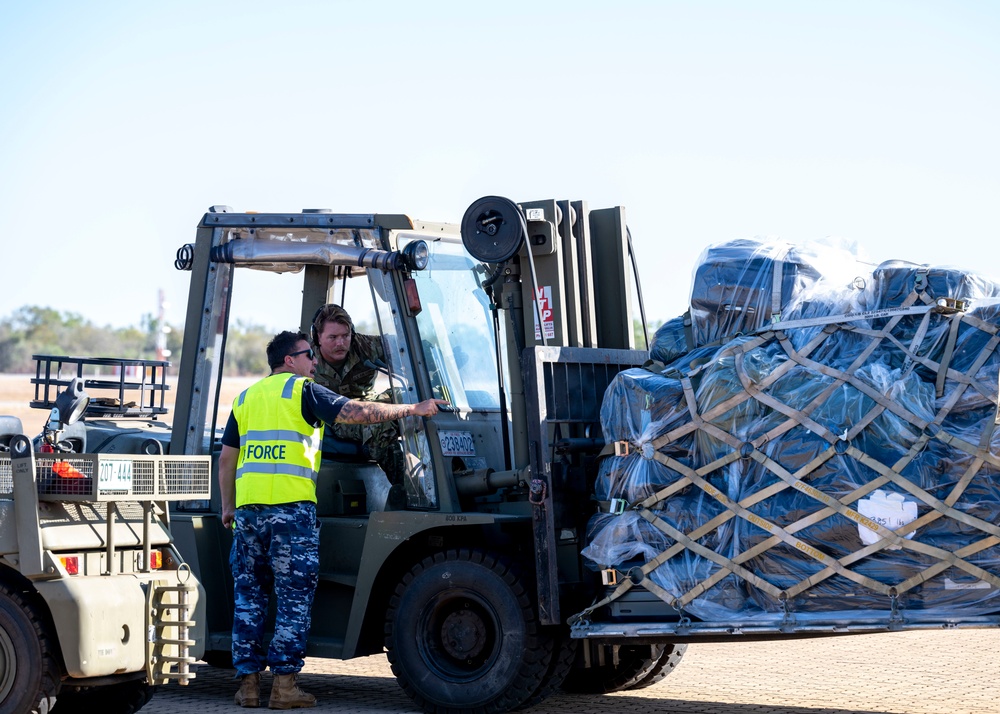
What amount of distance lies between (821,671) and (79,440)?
471cm

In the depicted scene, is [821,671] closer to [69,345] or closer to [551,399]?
[551,399]

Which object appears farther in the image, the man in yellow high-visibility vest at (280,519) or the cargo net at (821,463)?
the man in yellow high-visibility vest at (280,519)

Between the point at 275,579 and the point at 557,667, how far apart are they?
4.97 ft

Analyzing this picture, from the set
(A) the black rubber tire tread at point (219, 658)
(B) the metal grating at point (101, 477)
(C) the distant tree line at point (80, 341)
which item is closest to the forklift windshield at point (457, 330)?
(B) the metal grating at point (101, 477)

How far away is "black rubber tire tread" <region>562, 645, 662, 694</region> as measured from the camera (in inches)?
311

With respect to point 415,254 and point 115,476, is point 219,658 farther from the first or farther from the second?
point 415,254

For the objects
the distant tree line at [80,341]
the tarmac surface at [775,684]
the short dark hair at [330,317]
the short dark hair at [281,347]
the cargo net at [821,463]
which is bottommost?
the tarmac surface at [775,684]

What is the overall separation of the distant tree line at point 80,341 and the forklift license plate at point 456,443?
48361mm

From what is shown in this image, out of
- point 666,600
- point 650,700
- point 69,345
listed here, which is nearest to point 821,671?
point 650,700

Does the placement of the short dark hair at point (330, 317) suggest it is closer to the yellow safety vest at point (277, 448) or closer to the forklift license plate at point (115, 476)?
the yellow safety vest at point (277, 448)

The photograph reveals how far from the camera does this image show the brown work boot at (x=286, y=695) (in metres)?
6.93

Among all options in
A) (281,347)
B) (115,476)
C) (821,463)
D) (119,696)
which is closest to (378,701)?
(119,696)

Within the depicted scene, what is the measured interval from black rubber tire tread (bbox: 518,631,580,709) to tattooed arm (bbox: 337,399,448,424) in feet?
4.33

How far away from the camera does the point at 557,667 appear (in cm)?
678
